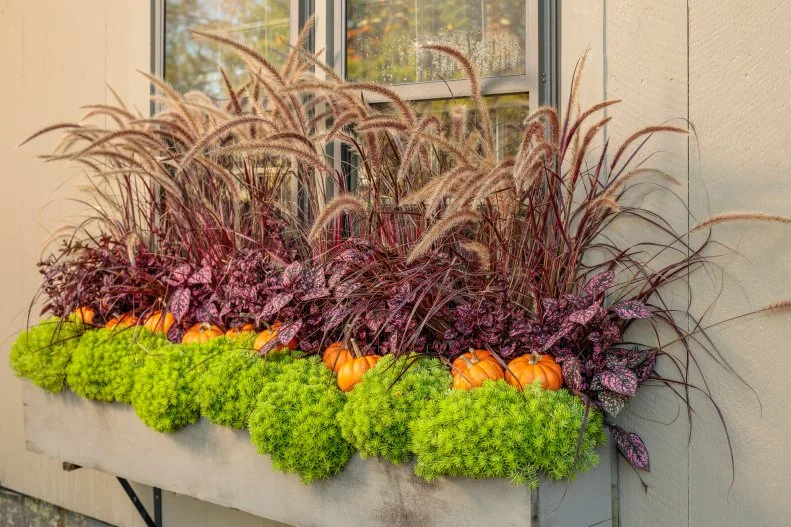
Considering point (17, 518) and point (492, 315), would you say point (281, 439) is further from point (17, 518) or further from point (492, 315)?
point (17, 518)

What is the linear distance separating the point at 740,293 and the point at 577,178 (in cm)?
48

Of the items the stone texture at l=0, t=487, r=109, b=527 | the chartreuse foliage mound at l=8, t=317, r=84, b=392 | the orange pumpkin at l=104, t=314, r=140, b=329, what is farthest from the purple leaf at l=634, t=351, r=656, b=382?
the stone texture at l=0, t=487, r=109, b=527

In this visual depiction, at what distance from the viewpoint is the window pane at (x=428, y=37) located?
243cm

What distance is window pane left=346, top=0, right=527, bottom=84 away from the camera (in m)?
2.43

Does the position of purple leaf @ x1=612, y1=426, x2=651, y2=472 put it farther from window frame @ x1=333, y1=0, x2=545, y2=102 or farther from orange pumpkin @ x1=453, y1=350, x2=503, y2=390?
window frame @ x1=333, y1=0, x2=545, y2=102

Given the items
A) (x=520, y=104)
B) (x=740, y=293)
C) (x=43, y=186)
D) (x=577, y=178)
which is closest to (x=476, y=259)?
(x=577, y=178)

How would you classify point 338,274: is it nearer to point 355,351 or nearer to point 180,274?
point 355,351

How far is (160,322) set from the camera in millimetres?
2775

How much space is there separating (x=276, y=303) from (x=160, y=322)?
65 centimetres

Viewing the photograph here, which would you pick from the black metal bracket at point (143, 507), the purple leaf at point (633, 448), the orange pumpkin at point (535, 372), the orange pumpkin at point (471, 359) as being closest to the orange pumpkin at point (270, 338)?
the orange pumpkin at point (471, 359)

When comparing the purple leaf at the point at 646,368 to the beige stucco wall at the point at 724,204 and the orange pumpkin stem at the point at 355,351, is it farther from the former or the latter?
the orange pumpkin stem at the point at 355,351

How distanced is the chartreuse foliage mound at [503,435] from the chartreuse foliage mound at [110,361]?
3.79 feet

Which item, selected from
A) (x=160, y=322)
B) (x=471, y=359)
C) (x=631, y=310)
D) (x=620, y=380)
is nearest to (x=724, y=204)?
(x=631, y=310)

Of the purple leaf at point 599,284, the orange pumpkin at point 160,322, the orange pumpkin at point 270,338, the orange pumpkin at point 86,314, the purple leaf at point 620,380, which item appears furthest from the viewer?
the orange pumpkin at point 86,314
